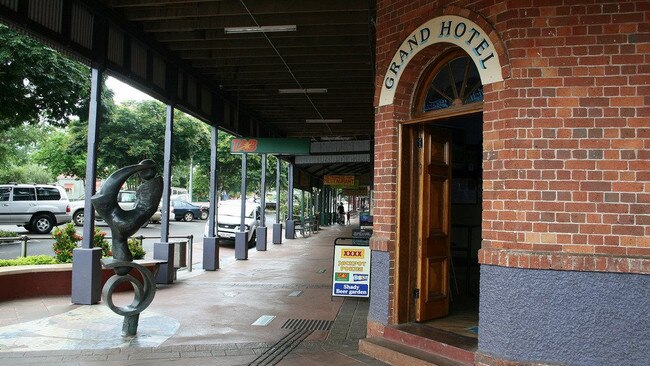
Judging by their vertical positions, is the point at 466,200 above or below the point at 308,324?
above

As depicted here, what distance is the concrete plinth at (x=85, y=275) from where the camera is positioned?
7840 mm

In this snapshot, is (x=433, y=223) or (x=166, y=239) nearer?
(x=433, y=223)

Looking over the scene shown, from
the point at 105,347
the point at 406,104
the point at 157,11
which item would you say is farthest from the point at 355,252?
the point at 157,11

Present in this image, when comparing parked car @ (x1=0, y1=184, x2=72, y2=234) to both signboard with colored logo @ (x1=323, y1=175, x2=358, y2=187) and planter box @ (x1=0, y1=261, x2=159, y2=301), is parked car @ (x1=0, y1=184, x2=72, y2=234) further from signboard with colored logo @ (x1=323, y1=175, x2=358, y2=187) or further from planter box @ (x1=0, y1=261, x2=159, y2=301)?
signboard with colored logo @ (x1=323, y1=175, x2=358, y2=187)

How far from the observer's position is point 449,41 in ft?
17.4

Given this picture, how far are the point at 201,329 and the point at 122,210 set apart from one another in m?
1.81

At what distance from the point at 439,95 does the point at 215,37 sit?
15.2ft

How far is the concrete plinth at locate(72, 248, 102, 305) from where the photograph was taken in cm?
784

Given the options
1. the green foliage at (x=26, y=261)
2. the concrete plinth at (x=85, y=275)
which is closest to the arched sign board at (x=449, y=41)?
the concrete plinth at (x=85, y=275)

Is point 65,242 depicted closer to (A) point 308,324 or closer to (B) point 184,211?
(A) point 308,324

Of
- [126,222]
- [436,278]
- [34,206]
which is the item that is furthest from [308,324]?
[34,206]

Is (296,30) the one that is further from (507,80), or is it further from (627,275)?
(627,275)

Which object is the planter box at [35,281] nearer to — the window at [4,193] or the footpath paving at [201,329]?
the footpath paving at [201,329]

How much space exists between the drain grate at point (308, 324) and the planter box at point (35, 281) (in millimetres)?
3956
